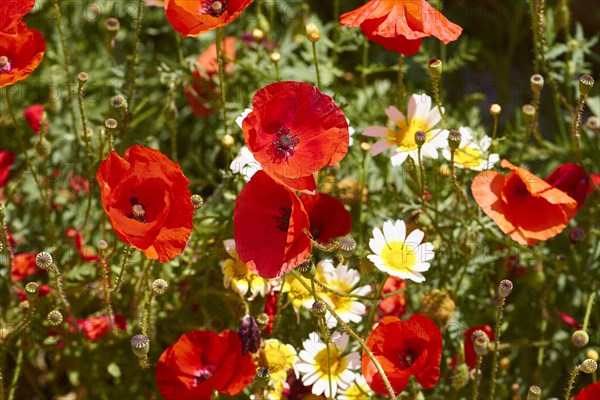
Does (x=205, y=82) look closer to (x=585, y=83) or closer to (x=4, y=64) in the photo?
(x=4, y=64)

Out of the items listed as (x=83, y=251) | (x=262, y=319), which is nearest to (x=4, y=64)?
(x=83, y=251)

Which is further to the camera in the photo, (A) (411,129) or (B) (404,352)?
(A) (411,129)

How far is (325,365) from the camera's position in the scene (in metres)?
2.04

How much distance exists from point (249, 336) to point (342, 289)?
0.89 feet

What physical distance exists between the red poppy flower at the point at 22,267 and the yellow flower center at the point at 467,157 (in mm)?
1074

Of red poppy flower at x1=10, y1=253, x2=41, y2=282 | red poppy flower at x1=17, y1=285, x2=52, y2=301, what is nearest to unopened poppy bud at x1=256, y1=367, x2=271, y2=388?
red poppy flower at x1=17, y1=285, x2=52, y2=301

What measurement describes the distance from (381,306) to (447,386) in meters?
0.28

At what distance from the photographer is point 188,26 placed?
1972 mm

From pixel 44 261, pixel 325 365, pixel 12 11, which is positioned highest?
pixel 12 11

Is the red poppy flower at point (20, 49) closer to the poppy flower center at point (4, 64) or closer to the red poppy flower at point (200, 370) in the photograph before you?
the poppy flower center at point (4, 64)

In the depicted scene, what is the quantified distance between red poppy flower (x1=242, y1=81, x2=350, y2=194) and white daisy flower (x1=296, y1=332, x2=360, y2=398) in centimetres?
40

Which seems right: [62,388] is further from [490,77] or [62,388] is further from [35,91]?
[490,77]

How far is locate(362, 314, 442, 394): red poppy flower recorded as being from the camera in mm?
1894

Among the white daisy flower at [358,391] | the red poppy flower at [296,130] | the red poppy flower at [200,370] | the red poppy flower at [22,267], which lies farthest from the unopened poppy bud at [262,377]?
the red poppy flower at [22,267]
